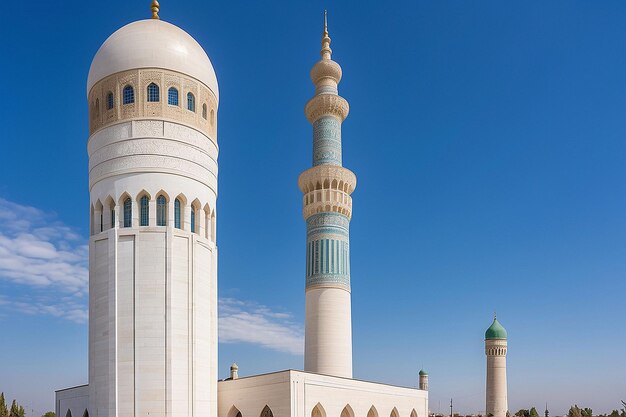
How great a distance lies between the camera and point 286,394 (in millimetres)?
21094

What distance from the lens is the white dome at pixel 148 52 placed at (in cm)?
2089

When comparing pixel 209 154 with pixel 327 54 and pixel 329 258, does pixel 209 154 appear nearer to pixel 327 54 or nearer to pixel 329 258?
pixel 329 258

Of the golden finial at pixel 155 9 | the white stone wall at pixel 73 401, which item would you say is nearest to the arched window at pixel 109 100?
the golden finial at pixel 155 9

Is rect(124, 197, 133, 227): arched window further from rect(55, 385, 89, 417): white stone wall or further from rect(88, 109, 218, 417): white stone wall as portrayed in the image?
rect(55, 385, 89, 417): white stone wall

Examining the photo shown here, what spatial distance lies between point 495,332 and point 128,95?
44828 millimetres

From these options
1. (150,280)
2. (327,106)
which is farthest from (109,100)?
(327,106)

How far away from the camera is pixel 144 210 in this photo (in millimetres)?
20422

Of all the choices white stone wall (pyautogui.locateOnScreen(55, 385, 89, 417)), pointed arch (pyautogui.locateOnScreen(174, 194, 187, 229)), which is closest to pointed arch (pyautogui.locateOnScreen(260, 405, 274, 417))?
white stone wall (pyautogui.locateOnScreen(55, 385, 89, 417))

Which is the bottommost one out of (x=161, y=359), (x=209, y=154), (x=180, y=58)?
(x=161, y=359)

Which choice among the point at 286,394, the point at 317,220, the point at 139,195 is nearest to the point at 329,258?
the point at 317,220

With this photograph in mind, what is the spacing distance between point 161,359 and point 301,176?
14.2m

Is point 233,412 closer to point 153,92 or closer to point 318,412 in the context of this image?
point 318,412

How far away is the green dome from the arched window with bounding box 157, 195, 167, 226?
43.6 m

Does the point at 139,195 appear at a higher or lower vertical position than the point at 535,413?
higher
